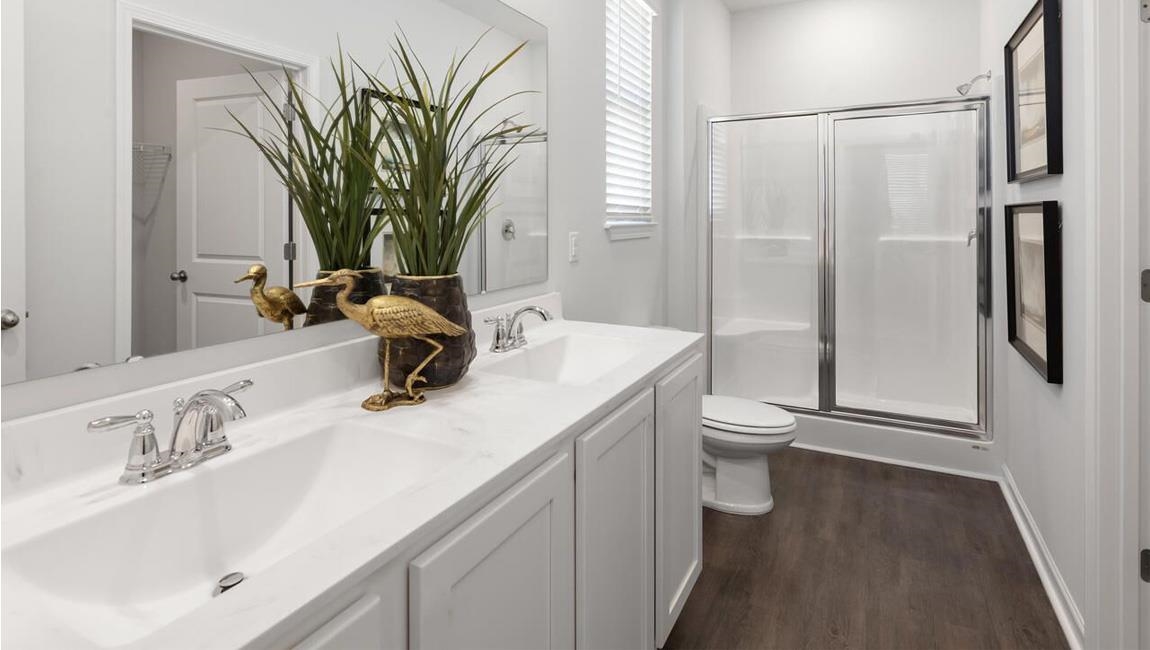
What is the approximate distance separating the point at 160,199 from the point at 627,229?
6.70 feet

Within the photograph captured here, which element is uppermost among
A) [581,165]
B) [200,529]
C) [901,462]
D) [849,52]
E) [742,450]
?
[849,52]

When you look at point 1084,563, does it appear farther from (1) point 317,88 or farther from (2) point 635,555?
(1) point 317,88

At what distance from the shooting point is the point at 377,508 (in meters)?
0.76

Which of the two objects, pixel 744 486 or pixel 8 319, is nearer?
pixel 8 319

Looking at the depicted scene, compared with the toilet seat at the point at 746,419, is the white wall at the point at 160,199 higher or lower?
higher

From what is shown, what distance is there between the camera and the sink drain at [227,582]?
2.70ft

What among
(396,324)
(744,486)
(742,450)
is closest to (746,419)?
(742,450)

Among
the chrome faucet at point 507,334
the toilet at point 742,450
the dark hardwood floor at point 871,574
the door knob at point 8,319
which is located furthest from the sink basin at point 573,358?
the door knob at point 8,319

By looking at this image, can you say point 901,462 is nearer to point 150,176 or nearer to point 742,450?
point 742,450

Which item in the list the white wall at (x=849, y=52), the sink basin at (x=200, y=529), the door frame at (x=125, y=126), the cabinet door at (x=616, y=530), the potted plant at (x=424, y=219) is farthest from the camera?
the white wall at (x=849, y=52)

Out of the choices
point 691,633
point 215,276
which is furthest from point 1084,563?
point 215,276

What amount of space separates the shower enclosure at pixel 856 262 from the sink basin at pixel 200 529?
284 centimetres

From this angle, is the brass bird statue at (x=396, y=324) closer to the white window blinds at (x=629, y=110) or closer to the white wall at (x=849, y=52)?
the white window blinds at (x=629, y=110)

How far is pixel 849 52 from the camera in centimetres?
396
